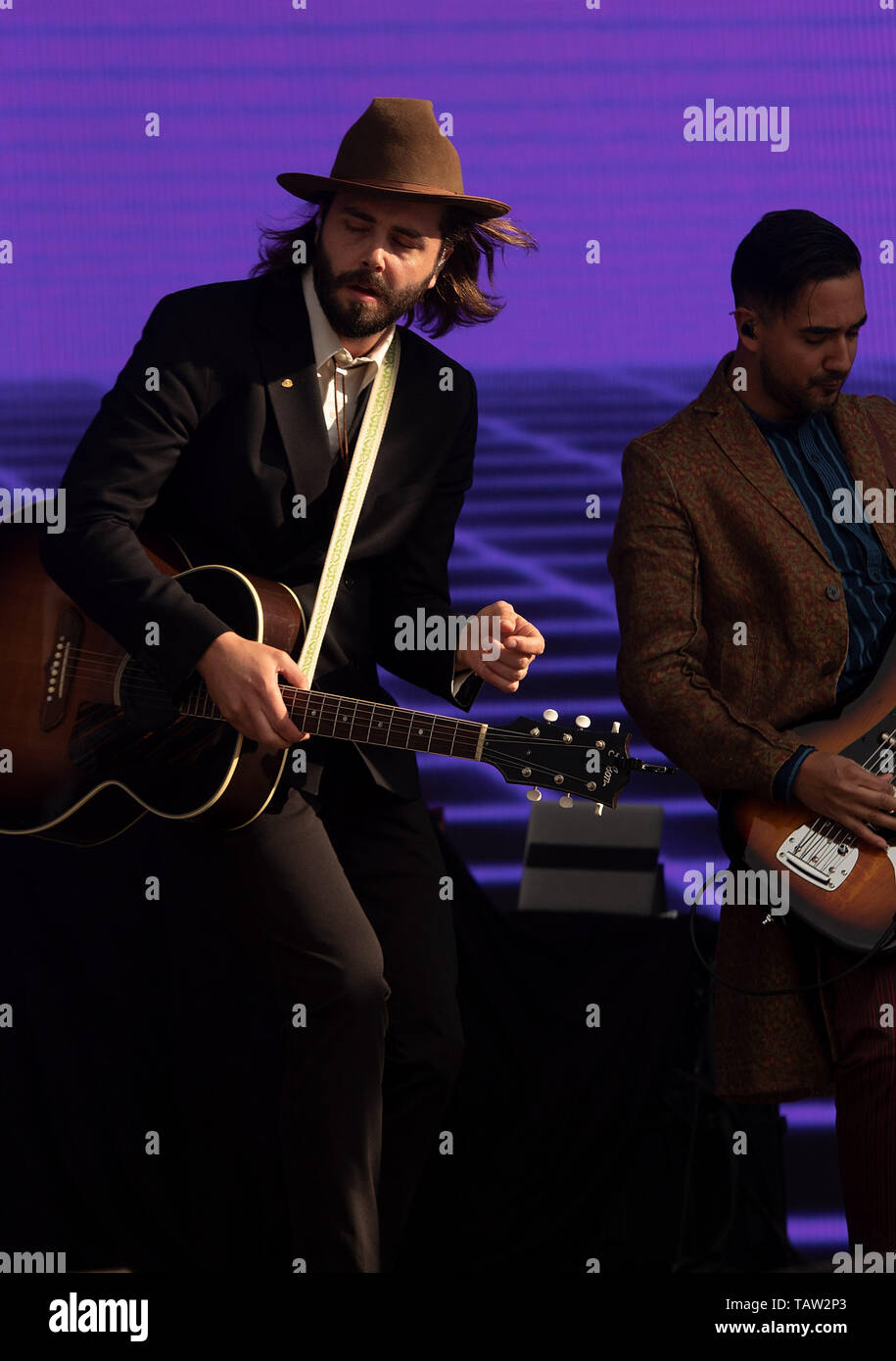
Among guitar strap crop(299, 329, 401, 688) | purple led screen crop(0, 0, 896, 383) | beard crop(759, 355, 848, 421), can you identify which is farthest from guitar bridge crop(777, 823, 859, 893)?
purple led screen crop(0, 0, 896, 383)

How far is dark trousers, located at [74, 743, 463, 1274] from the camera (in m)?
2.87

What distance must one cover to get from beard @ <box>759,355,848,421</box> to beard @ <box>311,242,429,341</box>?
0.74 metres

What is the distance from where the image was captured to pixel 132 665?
320cm

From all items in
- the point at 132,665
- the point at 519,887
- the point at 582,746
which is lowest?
the point at 519,887

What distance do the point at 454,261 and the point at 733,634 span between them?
1062 millimetres

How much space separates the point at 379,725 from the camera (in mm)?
3025

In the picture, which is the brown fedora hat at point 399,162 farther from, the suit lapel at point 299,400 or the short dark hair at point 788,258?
the short dark hair at point 788,258

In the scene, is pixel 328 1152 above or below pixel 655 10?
below

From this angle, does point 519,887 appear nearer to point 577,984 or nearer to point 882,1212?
point 577,984

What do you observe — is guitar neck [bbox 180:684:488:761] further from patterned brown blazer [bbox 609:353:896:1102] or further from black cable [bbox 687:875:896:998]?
black cable [bbox 687:875:896:998]

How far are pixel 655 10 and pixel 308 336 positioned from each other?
2.04 m

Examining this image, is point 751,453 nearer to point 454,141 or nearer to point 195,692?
point 195,692
